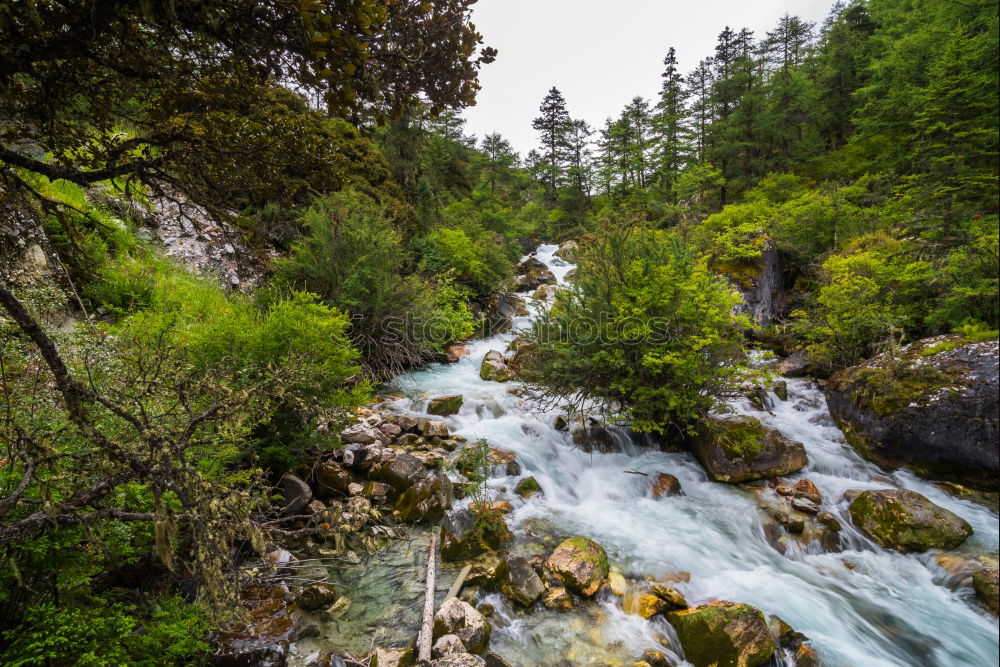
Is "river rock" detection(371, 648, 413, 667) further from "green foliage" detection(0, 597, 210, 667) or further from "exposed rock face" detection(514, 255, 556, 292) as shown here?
"exposed rock face" detection(514, 255, 556, 292)

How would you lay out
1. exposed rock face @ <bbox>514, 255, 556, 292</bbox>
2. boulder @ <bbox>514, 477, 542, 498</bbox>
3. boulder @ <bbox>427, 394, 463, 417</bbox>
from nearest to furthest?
boulder @ <bbox>514, 477, 542, 498</bbox>
boulder @ <bbox>427, 394, 463, 417</bbox>
exposed rock face @ <bbox>514, 255, 556, 292</bbox>

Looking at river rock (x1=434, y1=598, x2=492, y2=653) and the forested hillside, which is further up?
the forested hillside

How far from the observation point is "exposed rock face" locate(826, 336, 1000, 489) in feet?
18.5

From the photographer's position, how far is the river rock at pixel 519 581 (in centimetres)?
403

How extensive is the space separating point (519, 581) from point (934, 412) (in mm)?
6730

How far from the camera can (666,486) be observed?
20.9ft

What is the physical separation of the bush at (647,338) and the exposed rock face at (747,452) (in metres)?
0.52

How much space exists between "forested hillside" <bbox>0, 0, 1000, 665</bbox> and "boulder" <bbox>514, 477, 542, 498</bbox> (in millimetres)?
499

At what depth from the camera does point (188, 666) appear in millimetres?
2486

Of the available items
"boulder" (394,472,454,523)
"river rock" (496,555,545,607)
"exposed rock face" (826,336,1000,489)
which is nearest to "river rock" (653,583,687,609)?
"river rock" (496,555,545,607)

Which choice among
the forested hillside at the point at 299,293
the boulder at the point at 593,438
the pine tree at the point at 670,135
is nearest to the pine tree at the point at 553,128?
the pine tree at the point at 670,135

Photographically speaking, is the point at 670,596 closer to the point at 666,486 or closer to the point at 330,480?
the point at 666,486

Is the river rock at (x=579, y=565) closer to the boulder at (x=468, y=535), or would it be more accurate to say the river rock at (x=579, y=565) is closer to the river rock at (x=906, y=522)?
the boulder at (x=468, y=535)

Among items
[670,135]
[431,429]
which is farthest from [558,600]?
[670,135]
